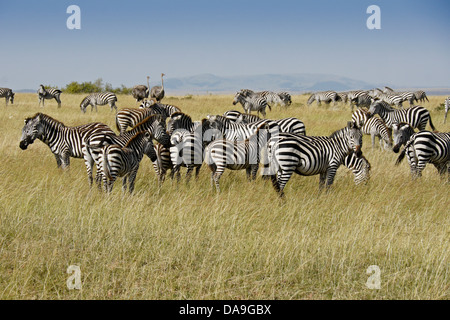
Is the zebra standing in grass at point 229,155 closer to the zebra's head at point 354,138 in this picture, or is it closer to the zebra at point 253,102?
the zebra's head at point 354,138

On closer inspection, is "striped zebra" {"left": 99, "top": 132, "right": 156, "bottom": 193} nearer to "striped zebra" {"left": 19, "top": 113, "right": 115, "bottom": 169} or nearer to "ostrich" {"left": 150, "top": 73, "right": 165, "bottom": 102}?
"striped zebra" {"left": 19, "top": 113, "right": 115, "bottom": 169}

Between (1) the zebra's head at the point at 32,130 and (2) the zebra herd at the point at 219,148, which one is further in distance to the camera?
(1) the zebra's head at the point at 32,130

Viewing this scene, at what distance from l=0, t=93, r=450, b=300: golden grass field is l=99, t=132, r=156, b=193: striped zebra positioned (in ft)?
1.10

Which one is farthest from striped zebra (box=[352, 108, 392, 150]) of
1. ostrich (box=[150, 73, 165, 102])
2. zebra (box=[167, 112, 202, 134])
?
ostrich (box=[150, 73, 165, 102])

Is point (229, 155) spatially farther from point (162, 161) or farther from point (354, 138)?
point (354, 138)

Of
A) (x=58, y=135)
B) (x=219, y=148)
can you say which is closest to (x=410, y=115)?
(x=219, y=148)

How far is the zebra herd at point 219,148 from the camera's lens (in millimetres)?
8523

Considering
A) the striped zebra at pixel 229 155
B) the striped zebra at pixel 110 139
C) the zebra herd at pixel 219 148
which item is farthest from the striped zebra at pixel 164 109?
the striped zebra at pixel 229 155

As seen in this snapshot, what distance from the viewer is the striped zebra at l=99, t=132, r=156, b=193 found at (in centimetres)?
783

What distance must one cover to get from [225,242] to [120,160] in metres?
2.77

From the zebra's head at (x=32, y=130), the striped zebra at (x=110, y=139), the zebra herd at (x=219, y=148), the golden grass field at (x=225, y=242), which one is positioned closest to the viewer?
the golden grass field at (x=225, y=242)
